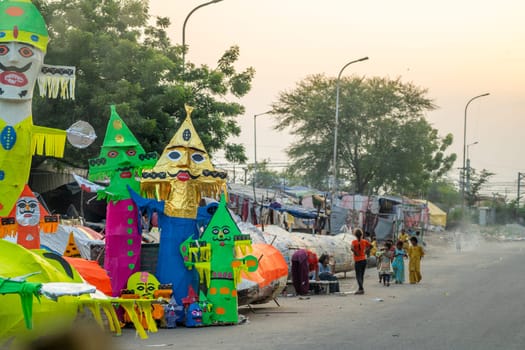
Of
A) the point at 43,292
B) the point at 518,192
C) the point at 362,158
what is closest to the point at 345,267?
the point at 43,292

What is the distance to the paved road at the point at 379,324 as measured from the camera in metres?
12.3

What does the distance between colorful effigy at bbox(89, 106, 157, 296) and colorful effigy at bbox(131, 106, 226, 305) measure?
23cm

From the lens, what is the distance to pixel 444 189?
102875mm

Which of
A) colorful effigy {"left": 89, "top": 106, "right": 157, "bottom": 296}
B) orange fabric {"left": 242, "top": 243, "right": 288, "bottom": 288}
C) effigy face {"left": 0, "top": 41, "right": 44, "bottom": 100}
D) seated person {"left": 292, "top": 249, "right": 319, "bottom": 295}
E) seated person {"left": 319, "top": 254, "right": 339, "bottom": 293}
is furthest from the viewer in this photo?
seated person {"left": 319, "top": 254, "right": 339, "bottom": 293}

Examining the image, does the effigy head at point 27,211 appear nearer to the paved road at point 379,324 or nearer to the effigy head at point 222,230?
the paved road at point 379,324

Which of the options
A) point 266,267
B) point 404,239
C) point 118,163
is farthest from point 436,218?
point 118,163

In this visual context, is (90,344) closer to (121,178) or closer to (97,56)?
(121,178)

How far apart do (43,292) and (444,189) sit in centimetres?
9910

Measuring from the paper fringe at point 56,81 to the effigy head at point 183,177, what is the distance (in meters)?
3.40

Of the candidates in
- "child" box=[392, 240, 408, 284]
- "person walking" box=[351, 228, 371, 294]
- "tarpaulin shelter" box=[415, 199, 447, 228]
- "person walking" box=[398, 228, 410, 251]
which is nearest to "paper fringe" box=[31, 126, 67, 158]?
"person walking" box=[351, 228, 371, 294]

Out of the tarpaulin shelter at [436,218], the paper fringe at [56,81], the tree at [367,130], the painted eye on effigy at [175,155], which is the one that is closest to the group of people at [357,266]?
the painted eye on effigy at [175,155]

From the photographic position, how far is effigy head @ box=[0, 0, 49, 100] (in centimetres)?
1082

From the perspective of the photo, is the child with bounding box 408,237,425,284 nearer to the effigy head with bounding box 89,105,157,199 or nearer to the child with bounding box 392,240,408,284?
the child with bounding box 392,240,408,284

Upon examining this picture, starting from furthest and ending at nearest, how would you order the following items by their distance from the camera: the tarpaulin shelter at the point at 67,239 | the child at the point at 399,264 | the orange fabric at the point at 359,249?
the child at the point at 399,264
the orange fabric at the point at 359,249
the tarpaulin shelter at the point at 67,239
